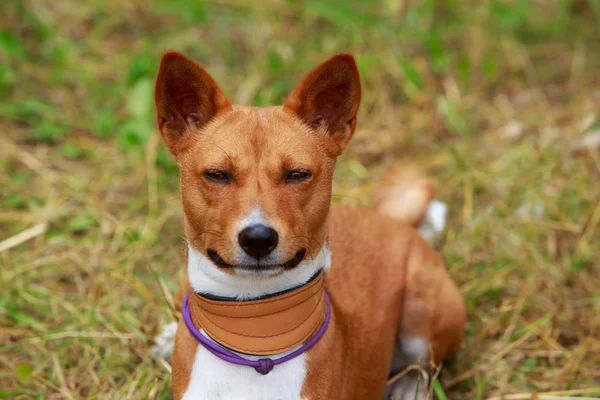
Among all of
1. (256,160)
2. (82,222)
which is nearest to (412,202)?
(256,160)

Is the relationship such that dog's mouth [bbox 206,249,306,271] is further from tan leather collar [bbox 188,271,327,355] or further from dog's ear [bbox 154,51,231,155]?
dog's ear [bbox 154,51,231,155]

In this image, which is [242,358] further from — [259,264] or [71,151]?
[71,151]

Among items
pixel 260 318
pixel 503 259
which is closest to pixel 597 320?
pixel 503 259

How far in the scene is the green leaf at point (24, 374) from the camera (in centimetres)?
393

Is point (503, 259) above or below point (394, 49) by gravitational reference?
below

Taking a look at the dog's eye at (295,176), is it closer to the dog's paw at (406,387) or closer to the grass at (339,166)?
the grass at (339,166)

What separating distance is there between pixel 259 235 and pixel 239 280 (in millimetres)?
306

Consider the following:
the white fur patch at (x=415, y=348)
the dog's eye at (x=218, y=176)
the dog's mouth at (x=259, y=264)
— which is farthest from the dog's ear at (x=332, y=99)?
the white fur patch at (x=415, y=348)

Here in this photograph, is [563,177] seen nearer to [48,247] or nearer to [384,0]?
[384,0]

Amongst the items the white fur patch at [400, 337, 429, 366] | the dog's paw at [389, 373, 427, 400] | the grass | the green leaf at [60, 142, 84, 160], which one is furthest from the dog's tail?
the green leaf at [60, 142, 84, 160]

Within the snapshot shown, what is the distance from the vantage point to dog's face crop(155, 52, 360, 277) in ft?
9.21

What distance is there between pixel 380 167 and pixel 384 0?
2.21 metres

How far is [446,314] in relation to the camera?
4.05 metres

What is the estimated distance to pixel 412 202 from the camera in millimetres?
4773
